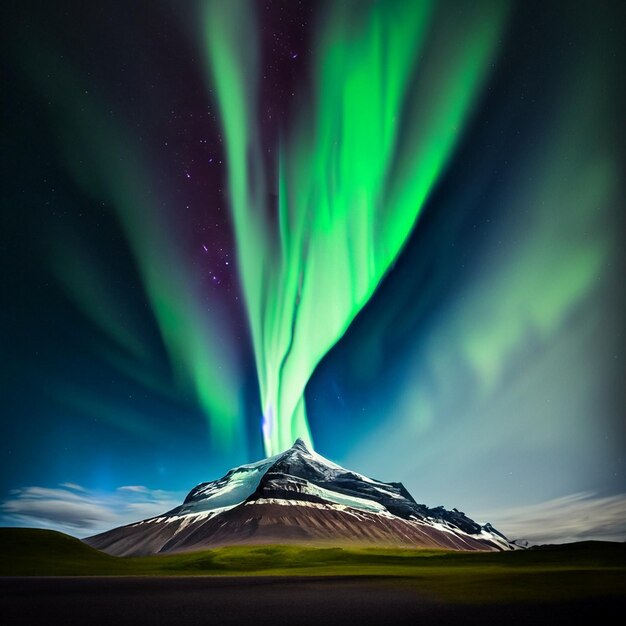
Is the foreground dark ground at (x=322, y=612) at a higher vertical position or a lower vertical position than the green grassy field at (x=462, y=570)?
lower

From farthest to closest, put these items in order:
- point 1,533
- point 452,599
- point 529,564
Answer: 1. point 1,533
2. point 529,564
3. point 452,599

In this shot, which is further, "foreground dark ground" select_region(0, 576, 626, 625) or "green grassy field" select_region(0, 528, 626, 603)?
"green grassy field" select_region(0, 528, 626, 603)

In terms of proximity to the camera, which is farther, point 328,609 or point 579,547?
point 579,547

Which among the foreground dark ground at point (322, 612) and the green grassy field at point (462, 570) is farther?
the green grassy field at point (462, 570)

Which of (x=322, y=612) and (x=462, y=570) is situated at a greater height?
(x=462, y=570)

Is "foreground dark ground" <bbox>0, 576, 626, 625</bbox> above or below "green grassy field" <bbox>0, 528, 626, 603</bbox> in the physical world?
below

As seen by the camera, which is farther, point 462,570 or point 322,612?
point 462,570

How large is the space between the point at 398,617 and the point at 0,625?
74.0ft

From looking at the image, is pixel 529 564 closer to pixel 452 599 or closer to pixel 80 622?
pixel 452 599

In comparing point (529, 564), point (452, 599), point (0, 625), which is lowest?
point (0, 625)

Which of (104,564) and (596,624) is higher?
(104,564)

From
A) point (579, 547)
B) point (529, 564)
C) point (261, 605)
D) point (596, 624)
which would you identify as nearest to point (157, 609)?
point (261, 605)

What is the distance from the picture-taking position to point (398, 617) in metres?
28.5

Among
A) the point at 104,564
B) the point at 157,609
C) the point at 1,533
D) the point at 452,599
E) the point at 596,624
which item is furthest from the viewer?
the point at 1,533
